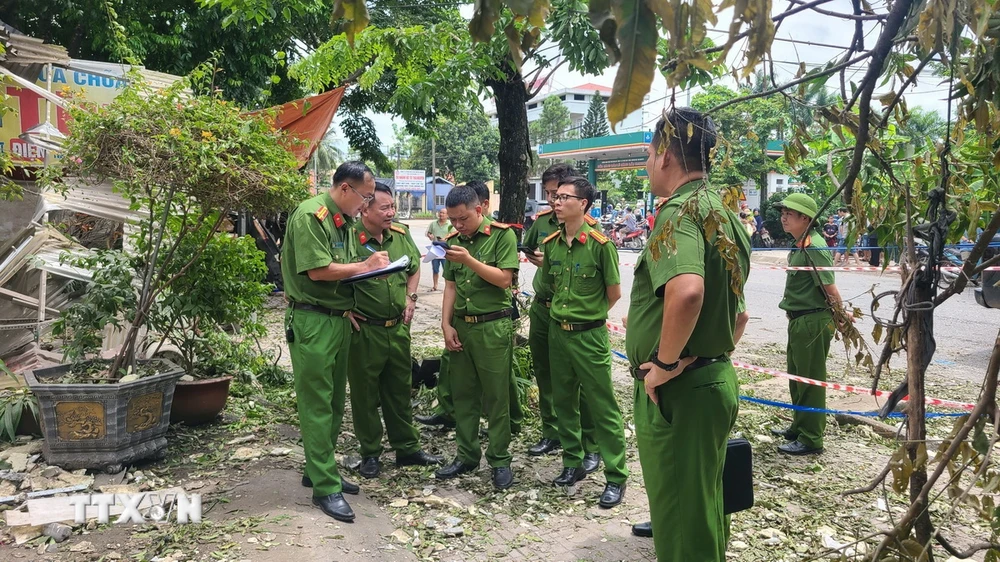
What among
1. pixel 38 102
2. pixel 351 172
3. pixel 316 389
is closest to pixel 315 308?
pixel 316 389

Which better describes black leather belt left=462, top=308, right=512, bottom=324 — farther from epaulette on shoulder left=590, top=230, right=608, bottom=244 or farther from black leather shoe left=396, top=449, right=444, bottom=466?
black leather shoe left=396, top=449, right=444, bottom=466

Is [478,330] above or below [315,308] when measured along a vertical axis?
below

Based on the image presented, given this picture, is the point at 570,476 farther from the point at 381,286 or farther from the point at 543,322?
the point at 381,286

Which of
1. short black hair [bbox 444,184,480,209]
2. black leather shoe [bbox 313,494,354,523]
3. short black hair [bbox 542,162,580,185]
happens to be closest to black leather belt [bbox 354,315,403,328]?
short black hair [bbox 444,184,480,209]

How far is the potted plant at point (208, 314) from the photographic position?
4977 millimetres

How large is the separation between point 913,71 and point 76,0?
924 centimetres

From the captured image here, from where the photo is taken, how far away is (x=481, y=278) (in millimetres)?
4340

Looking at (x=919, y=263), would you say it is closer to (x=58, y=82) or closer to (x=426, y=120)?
(x=58, y=82)

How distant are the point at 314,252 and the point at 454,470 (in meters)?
1.71

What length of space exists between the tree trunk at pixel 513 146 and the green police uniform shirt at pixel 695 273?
164 inches

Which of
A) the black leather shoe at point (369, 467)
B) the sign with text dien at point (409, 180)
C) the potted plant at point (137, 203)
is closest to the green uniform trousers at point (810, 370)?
the black leather shoe at point (369, 467)

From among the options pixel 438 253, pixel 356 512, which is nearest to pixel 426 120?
pixel 438 253

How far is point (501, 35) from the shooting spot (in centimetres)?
528

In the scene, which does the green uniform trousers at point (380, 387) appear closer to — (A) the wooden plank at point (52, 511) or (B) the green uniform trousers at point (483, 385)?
(B) the green uniform trousers at point (483, 385)
